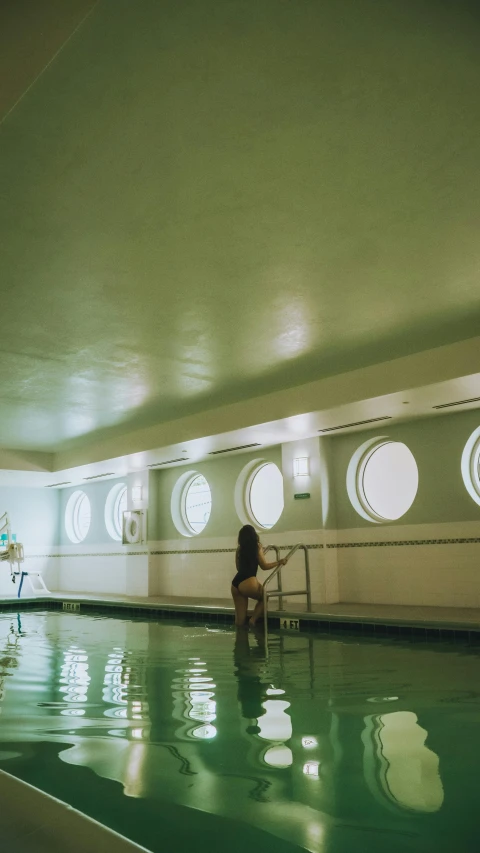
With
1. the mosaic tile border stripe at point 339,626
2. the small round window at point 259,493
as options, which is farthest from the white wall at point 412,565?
the small round window at point 259,493

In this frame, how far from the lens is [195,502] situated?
12555 mm

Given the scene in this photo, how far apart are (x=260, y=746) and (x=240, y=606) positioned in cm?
517

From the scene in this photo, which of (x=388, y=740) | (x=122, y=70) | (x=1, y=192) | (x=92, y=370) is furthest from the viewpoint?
(x=92, y=370)

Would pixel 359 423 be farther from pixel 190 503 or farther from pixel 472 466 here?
pixel 190 503

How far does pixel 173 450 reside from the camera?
10.2 m

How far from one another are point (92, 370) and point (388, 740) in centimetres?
523

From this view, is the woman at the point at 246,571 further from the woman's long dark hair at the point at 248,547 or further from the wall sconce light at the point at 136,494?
the wall sconce light at the point at 136,494

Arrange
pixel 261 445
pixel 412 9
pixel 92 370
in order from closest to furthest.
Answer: pixel 412 9
pixel 92 370
pixel 261 445

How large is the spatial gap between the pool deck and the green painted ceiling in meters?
2.91

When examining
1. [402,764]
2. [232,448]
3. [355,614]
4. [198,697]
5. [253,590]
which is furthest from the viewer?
[232,448]

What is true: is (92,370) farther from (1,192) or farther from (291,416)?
(1,192)

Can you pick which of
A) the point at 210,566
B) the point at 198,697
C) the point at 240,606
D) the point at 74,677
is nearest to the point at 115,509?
the point at 210,566

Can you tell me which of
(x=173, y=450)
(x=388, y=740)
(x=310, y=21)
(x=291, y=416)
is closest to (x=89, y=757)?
(x=388, y=740)

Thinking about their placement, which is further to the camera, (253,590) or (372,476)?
(372,476)
